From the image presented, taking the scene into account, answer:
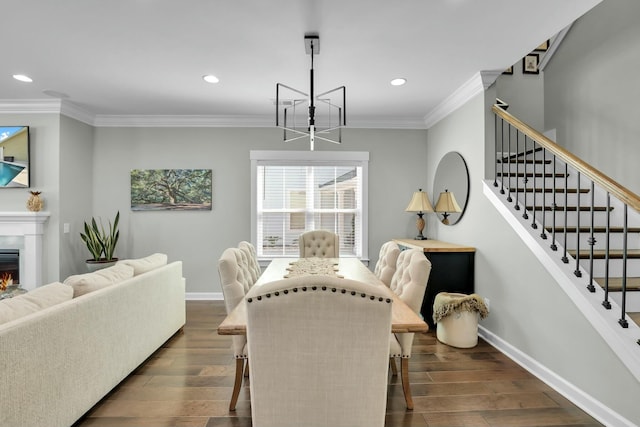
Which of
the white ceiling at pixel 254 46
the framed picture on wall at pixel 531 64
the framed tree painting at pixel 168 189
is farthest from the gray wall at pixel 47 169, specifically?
the framed picture on wall at pixel 531 64

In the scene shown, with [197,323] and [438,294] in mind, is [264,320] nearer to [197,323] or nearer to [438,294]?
[438,294]

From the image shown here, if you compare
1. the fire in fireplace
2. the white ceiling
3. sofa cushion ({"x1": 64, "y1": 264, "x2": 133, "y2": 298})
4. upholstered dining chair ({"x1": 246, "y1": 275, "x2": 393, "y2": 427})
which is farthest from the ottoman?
the fire in fireplace

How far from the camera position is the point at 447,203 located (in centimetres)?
394

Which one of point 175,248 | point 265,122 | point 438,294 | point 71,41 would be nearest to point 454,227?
point 438,294

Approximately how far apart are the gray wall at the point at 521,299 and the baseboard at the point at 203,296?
3.10m

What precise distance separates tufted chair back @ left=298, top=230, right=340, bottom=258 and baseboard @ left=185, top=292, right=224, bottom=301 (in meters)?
1.50

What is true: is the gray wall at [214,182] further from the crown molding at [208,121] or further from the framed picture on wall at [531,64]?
the framed picture on wall at [531,64]

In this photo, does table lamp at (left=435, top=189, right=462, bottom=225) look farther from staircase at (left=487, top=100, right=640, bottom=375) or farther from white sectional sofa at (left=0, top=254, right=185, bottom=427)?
A: white sectional sofa at (left=0, top=254, right=185, bottom=427)

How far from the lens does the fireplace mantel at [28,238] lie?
12.6 feet

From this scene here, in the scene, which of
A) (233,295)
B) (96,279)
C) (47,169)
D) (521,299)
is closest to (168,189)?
(47,169)

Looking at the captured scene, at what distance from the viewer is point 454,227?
3795mm

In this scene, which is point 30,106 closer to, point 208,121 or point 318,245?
point 208,121

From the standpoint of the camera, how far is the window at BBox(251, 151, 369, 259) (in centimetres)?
461

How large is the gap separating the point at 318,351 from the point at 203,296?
383 centimetres
